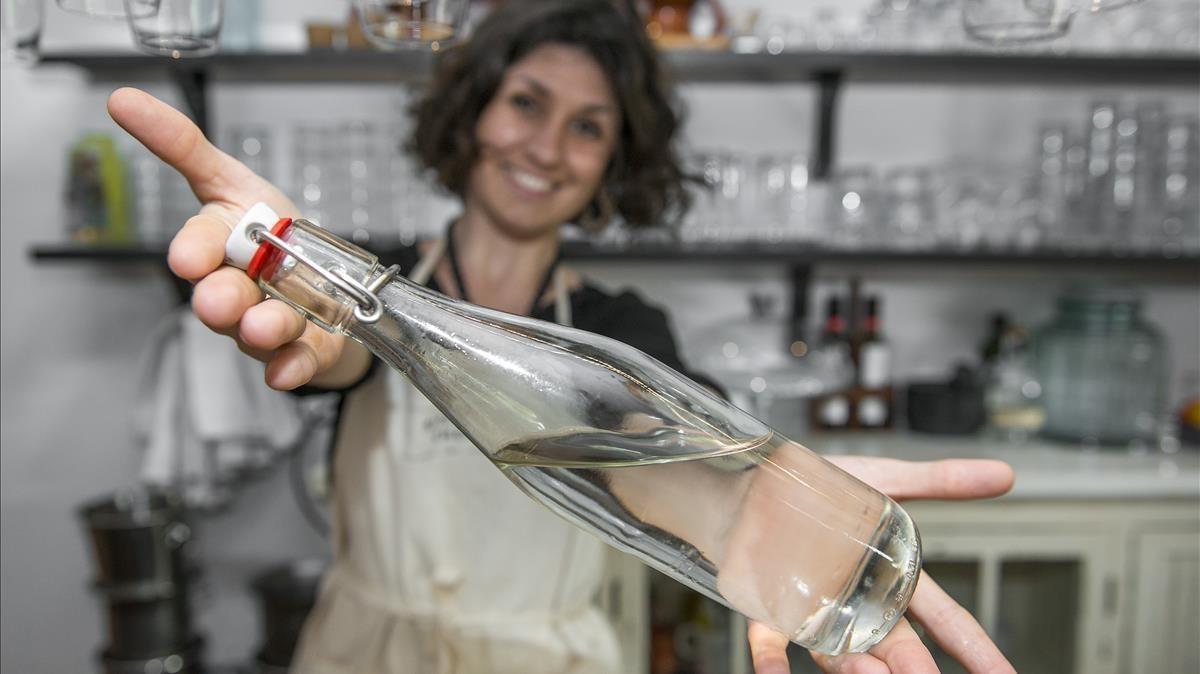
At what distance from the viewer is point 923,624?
1.81 feet

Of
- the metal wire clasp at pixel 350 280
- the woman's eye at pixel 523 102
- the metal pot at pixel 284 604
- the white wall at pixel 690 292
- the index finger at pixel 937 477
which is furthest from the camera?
the white wall at pixel 690 292

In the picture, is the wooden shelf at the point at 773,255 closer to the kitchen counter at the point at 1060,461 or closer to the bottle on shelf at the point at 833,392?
the bottle on shelf at the point at 833,392

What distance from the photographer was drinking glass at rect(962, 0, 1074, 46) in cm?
50

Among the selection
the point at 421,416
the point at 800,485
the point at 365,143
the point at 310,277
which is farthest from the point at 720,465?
the point at 365,143

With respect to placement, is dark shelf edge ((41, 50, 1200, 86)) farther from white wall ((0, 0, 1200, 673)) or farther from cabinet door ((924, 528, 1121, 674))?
cabinet door ((924, 528, 1121, 674))

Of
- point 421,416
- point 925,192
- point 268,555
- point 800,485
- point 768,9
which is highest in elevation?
point 768,9

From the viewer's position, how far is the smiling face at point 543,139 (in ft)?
3.71

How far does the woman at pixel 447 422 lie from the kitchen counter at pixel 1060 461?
0.72 metres

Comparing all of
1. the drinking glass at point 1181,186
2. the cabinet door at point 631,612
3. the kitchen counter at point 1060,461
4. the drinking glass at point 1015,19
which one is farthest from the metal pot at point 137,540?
the drinking glass at point 1181,186

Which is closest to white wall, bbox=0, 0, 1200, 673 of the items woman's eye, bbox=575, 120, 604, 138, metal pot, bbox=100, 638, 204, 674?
metal pot, bbox=100, 638, 204, 674

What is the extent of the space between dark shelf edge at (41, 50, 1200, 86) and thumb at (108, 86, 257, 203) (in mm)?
→ 1244

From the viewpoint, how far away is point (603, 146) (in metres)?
1.19

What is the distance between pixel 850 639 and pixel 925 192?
153 centimetres

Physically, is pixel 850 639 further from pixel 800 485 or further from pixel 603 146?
pixel 603 146
